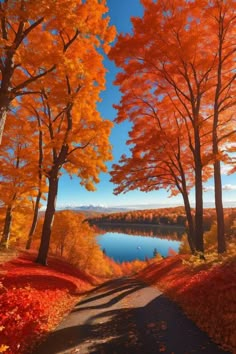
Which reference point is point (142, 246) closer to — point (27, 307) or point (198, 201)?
point (198, 201)

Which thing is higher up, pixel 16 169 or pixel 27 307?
pixel 16 169

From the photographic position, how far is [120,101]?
1492 centimetres

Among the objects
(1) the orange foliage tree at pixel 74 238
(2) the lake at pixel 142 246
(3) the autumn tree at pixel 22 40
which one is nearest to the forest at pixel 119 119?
(3) the autumn tree at pixel 22 40

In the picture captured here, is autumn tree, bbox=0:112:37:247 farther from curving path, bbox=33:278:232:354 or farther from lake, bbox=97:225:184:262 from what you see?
lake, bbox=97:225:184:262

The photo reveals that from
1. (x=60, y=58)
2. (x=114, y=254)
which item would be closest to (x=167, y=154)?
(x=60, y=58)

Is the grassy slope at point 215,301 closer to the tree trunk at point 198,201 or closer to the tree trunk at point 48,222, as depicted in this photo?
the tree trunk at point 198,201

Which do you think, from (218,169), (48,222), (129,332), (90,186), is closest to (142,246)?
(48,222)

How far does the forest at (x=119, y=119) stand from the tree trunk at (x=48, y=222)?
60mm

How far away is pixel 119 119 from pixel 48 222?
7393mm

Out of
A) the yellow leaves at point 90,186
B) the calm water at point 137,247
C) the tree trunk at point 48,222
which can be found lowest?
the calm water at point 137,247

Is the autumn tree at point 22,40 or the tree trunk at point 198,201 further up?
the autumn tree at point 22,40

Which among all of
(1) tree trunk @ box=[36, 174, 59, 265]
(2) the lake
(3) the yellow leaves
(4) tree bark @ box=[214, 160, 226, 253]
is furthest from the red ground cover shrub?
(2) the lake

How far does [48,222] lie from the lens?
1464cm

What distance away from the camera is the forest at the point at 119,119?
290 inches
